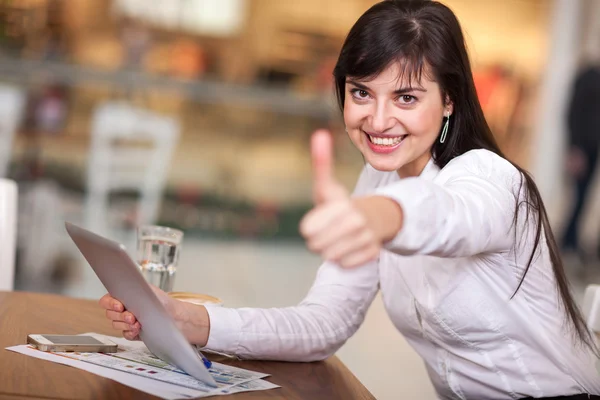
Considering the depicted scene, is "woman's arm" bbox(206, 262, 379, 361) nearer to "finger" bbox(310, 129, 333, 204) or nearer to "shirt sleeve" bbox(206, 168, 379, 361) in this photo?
"shirt sleeve" bbox(206, 168, 379, 361)

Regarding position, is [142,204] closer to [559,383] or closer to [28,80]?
[28,80]

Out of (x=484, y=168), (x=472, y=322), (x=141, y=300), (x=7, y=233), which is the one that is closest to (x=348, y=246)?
(x=141, y=300)

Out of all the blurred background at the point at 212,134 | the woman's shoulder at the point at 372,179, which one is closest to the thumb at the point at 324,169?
the woman's shoulder at the point at 372,179

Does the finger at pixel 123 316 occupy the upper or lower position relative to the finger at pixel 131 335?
upper

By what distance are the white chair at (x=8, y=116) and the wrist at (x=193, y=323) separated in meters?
3.64

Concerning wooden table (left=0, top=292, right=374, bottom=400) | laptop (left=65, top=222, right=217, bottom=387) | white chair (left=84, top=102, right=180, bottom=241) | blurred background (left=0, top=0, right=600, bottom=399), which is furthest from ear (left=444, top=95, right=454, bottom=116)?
white chair (left=84, top=102, right=180, bottom=241)

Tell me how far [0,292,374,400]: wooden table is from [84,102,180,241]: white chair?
3.45 metres

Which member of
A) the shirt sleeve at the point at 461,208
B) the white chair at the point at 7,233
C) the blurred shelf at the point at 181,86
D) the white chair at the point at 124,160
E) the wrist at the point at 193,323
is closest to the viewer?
the shirt sleeve at the point at 461,208

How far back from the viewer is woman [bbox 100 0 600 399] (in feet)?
4.50

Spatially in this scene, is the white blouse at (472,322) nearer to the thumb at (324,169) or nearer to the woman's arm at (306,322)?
the woman's arm at (306,322)

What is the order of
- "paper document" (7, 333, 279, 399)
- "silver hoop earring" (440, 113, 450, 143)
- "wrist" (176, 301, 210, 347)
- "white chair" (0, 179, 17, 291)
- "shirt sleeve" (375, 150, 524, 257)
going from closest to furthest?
"shirt sleeve" (375, 150, 524, 257) < "paper document" (7, 333, 279, 399) < "wrist" (176, 301, 210, 347) < "silver hoop earring" (440, 113, 450, 143) < "white chair" (0, 179, 17, 291)

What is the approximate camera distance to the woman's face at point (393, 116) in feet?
4.55

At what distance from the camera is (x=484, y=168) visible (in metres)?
1.30

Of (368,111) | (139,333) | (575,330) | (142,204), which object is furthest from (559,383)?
(142,204)
